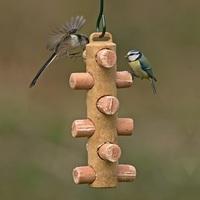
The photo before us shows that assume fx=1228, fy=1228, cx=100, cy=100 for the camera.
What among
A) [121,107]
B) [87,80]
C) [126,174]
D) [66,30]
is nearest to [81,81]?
[87,80]

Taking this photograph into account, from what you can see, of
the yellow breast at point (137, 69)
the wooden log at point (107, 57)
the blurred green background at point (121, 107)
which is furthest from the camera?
the blurred green background at point (121, 107)

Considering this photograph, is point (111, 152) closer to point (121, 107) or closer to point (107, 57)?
point (107, 57)

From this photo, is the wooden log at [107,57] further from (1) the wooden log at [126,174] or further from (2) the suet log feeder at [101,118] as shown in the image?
(1) the wooden log at [126,174]

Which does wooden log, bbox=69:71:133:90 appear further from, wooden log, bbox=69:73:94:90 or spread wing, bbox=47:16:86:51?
spread wing, bbox=47:16:86:51

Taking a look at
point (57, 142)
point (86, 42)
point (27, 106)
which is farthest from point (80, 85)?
point (27, 106)

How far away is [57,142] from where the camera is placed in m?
5.85

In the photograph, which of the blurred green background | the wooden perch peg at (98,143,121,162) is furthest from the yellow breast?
the blurred green background

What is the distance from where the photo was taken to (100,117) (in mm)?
2688

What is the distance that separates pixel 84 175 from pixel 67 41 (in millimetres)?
299

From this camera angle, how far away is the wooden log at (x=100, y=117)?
105 inches

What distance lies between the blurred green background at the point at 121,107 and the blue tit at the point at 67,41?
223cm

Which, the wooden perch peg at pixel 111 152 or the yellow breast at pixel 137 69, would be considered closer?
the wooden perch peg at pixel 111 152

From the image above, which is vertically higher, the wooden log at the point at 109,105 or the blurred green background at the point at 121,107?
the blurred green background at the point at 121,107

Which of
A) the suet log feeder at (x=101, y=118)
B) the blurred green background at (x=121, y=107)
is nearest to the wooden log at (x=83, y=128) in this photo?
the suet log feeder at (x=101, y=118)
